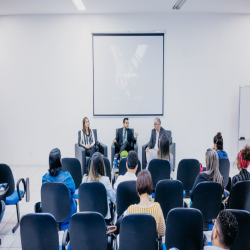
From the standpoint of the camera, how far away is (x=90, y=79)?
7.24 meters

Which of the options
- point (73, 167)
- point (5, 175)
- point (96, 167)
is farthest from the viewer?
point (73, 167)

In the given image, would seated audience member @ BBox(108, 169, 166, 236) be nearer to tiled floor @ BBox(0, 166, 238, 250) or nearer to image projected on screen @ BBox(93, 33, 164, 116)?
tiled floor @ BBox(0, 166, 238, 250)

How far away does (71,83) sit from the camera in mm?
7246

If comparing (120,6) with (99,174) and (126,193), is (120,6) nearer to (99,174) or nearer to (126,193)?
(99,174)

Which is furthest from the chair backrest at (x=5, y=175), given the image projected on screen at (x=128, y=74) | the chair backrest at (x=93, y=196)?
the image projected on screen at (x=128, y=74)

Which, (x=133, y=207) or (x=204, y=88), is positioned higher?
(x=204, y=88)

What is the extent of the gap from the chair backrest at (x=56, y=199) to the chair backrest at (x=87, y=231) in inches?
31.9

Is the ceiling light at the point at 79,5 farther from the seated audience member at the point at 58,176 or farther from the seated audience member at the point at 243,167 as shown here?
the seated audience member at the point at 243,167

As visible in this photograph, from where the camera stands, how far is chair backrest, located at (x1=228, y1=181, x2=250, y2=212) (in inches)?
132

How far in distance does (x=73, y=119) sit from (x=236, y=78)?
14.6ft

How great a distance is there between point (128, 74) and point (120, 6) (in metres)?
1.69

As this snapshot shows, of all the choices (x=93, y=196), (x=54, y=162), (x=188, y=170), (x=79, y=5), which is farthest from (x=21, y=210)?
(x=79, y=5)

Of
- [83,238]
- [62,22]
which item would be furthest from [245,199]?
[62,22]

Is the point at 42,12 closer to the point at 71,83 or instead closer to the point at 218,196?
the point at 71,83
